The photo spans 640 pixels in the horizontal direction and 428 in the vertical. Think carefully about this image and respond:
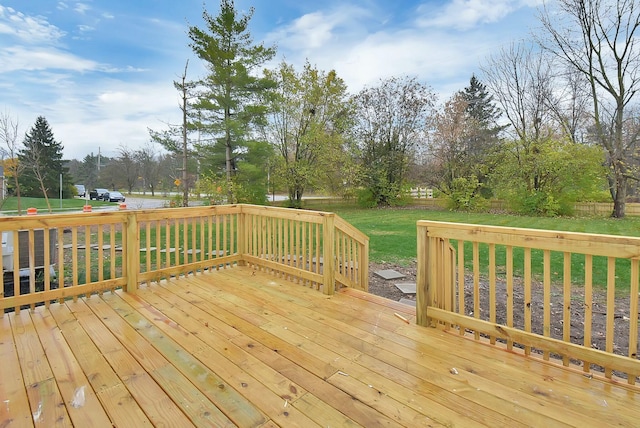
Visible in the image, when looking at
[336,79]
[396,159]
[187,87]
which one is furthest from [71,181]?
[396,159]

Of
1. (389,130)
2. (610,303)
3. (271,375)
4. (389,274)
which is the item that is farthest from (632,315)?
(389,130)

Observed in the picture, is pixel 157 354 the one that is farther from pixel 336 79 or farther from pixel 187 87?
pixel 336 79

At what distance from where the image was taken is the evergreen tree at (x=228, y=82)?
11258 millimetres

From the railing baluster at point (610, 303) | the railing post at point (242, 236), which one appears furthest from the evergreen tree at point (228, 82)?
the railing baluster at point (610, 303)

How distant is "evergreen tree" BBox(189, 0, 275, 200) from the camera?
11.3m

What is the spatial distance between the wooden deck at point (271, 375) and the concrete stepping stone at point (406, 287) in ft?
4.68

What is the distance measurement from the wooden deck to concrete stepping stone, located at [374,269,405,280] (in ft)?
6.77

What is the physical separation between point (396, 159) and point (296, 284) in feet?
45.5

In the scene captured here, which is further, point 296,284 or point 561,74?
point 561,74

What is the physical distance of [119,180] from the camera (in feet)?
90.6

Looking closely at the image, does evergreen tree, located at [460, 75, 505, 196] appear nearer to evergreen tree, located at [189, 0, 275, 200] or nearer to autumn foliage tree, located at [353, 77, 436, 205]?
autumn foliage tree, located at [353, 77, 436, 205]

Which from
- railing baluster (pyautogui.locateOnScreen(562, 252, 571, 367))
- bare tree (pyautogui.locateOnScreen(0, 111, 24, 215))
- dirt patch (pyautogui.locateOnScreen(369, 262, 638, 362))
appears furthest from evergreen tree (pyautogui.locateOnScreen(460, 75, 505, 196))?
bare tree (pyautogui.locateOnScreen(0, 111, 24, 215))

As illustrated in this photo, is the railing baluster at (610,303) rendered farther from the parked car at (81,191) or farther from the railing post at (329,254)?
the parked car at (81,191)

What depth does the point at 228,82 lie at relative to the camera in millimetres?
11570
